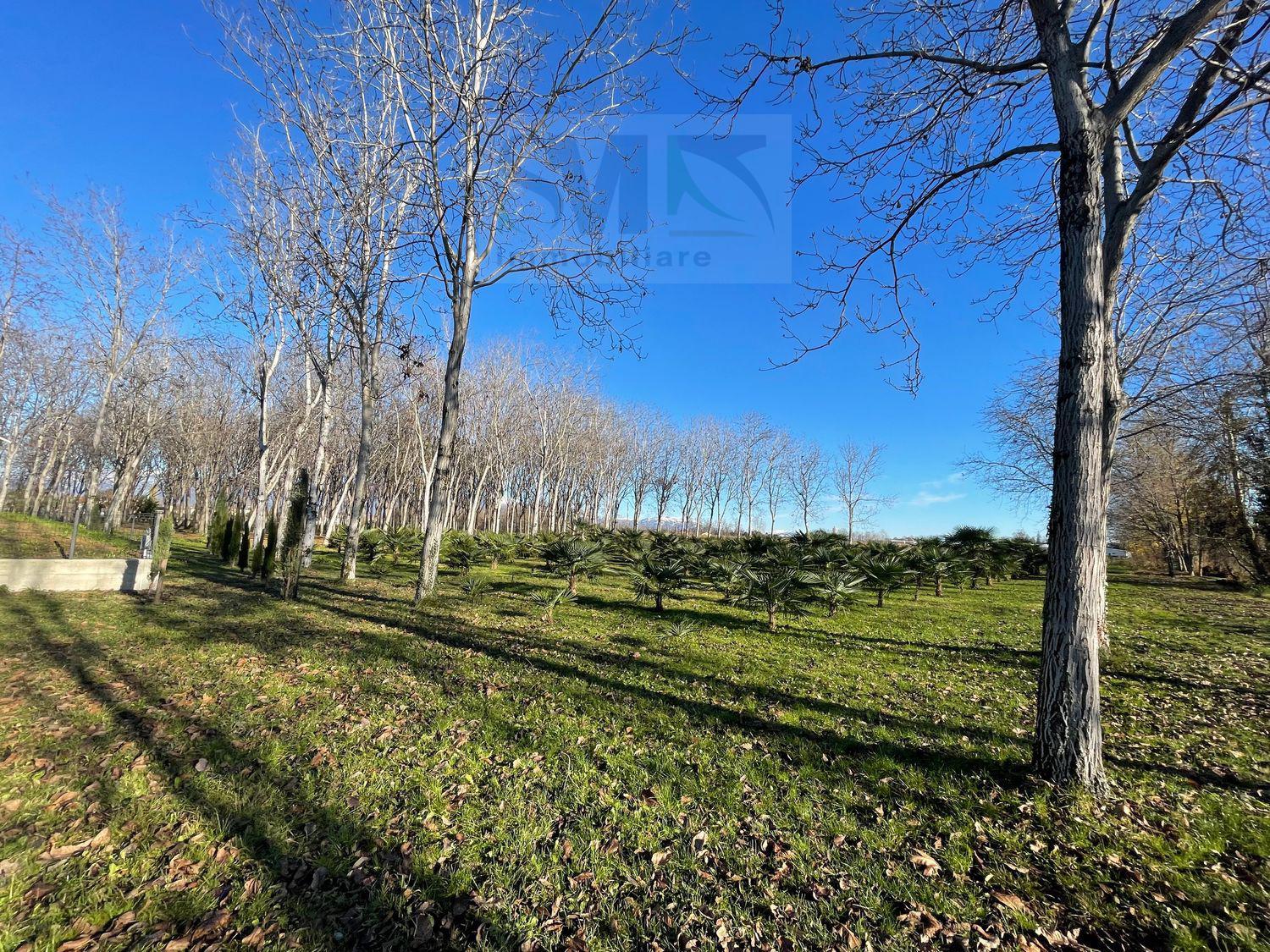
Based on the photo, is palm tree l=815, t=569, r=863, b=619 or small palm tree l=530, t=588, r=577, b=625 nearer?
small palm tree l=530, t=588, r=577, b=625

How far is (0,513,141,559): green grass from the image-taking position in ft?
35.2

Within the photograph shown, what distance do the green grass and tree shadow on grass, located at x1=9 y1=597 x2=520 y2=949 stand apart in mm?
10880

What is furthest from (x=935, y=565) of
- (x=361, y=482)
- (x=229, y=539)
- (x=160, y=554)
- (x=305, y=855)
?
(x=229, y=539)

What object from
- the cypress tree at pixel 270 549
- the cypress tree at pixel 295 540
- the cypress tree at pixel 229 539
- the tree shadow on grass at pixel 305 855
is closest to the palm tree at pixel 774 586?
the tree shadow on grass at pixel 305 855

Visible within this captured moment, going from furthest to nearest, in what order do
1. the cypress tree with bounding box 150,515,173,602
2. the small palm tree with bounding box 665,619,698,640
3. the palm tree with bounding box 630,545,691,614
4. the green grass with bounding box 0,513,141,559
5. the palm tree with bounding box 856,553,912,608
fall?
1. the palm tree with bounding box 856,553,912,608
2. the green grass with bounding box 0,513,141,559
3. the palm tree with bounding box 630,545,691,614
4. the cypress tree with bounding box 150,515,173,602
5. the small palm tree with bounding box 665,619,698,640

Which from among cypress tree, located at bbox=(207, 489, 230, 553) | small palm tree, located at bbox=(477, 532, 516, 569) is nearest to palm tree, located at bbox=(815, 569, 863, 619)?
small palm tree, located at bbox=(477, 532, 516, 569)

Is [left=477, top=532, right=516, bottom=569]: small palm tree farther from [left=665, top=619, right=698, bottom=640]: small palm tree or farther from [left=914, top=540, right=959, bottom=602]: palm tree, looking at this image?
[left=914, top=540, right=959, bottom=602]: palm tree

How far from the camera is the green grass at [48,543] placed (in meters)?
10.7

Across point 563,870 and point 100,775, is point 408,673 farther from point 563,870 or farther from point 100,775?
point 563,870

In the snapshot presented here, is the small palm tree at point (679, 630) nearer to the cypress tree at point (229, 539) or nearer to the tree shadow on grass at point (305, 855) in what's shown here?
the tree shadow on grass at point (305, 855)

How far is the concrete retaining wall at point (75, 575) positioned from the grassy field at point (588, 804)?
2718 mm

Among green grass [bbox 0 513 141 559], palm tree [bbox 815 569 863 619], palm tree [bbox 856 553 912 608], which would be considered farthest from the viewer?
palm tree [bbox 856 553 912 608]

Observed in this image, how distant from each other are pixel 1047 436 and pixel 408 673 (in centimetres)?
1959

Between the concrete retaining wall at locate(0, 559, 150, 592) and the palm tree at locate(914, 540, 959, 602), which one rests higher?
the palm tree at locate(914, 540, 959, 602)
